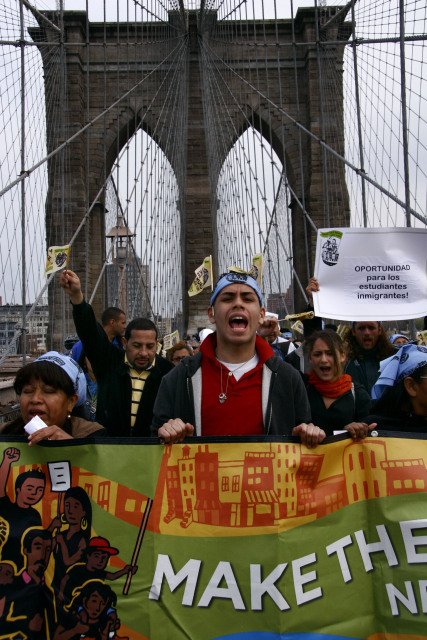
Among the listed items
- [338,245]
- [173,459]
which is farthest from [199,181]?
[173,459]

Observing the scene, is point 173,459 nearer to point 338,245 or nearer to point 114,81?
point 338,245

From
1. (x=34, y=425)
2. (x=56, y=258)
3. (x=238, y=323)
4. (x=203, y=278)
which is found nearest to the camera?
(x=34, y=425)

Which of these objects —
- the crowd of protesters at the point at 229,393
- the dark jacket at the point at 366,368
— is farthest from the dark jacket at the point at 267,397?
the dark jacket at the point at 366,368

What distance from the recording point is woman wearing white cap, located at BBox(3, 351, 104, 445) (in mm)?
1702

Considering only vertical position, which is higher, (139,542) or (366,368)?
(366,368)

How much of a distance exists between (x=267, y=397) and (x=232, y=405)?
0.11 meters

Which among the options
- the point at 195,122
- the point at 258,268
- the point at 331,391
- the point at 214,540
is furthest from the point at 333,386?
the point at 195,122

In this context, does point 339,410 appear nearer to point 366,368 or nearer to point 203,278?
point 366,368

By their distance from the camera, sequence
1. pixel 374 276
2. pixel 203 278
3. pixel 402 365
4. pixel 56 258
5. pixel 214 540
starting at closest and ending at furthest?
1. pixel 214 540
2. pixel 402 365
3. pixel 374 276
4. pixel 56 258
5. pixel 203 278

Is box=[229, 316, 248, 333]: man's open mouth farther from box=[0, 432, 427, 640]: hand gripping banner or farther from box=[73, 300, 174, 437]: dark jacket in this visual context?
box=[73, 300, 174, 437]: dark jacket

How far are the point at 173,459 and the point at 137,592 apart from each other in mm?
360

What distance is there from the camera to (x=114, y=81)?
1438cm

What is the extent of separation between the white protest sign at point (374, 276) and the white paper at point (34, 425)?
57.8 inches

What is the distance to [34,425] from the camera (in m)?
1.58
